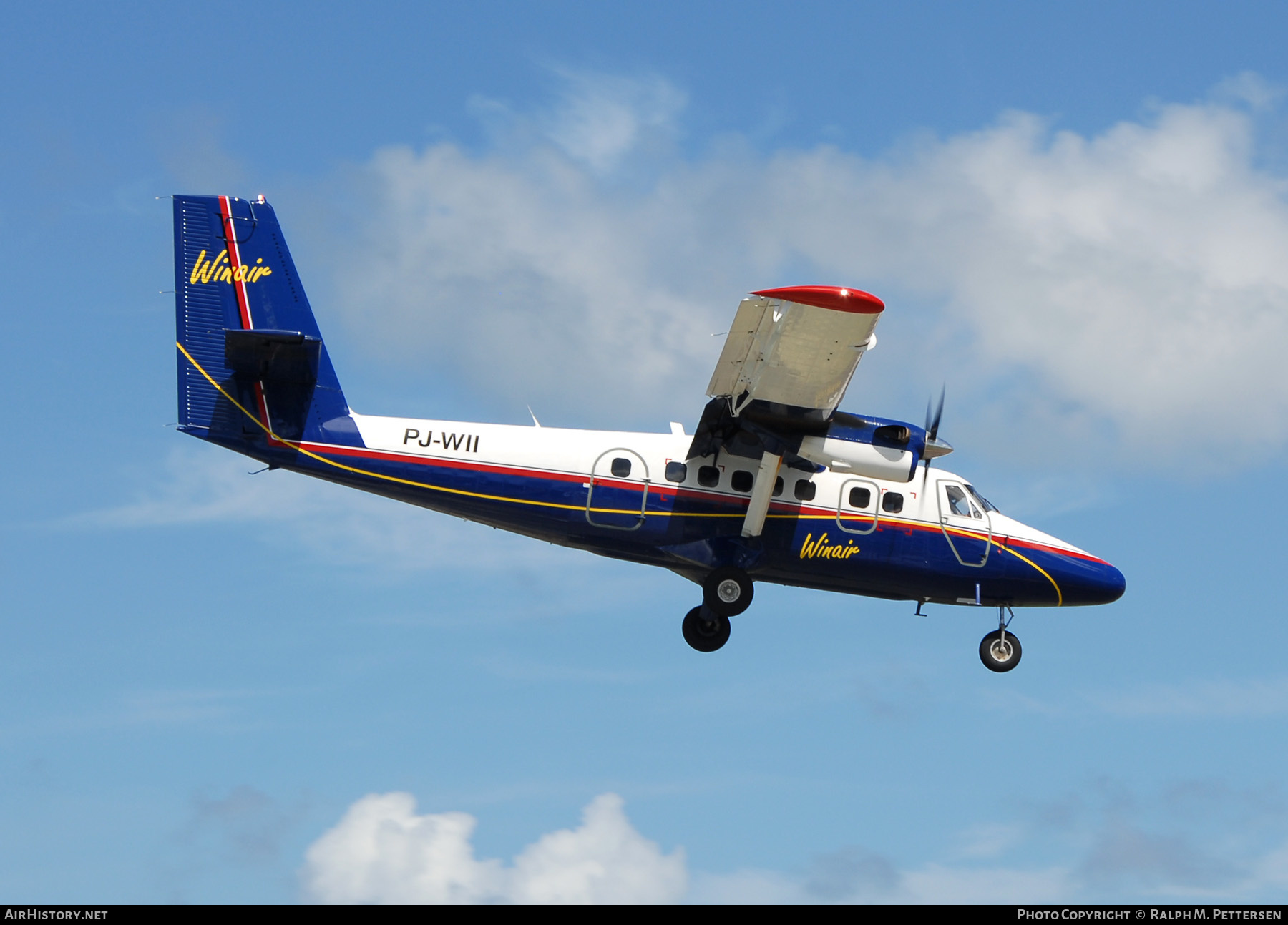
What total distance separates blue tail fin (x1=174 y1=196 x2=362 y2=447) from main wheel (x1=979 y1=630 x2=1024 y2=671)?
11705mm

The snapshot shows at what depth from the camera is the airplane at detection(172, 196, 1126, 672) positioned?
27484mm

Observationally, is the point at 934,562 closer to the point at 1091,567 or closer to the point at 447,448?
the point at 1091,567

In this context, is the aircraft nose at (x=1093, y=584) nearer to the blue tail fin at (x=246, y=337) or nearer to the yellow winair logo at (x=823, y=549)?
the yellow winair logo at (x=823, y=549)

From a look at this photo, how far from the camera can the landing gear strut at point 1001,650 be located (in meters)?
29.7

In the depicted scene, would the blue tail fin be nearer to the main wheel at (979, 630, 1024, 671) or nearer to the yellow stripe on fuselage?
the yellow stripe on fuselage

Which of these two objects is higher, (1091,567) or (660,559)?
(1091,567)

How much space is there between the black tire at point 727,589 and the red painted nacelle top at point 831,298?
19.2ft

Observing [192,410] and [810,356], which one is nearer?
[810,356]

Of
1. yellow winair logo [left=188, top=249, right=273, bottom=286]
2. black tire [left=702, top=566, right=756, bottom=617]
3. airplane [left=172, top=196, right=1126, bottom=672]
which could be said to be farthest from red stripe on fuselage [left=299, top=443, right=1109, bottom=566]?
yellow winair logo [left=188, top=249, right=273, bottom=286]

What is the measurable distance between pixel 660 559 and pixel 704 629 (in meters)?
1.83

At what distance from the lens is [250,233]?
28375 millimetres

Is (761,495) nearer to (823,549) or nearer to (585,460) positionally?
(823,549)
